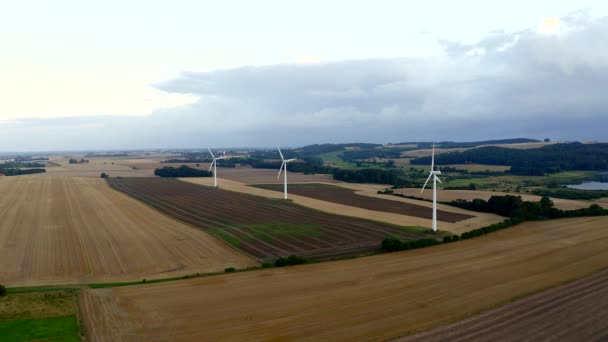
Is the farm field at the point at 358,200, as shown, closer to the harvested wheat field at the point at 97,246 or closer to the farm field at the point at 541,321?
the harvested wheat field at the point at 97,246

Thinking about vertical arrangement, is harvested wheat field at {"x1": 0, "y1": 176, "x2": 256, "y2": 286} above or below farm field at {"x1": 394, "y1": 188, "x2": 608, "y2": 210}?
below

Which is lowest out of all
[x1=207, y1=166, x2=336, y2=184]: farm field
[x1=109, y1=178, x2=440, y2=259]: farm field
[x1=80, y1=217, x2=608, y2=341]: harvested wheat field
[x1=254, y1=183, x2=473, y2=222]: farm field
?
[x1=80, y1=217, x2=608, y2=341]: harvested wheat field

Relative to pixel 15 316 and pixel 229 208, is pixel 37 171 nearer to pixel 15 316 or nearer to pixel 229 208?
pixel 229 208

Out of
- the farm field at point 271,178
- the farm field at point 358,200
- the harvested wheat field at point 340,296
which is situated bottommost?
the harvested wheat field at point 340,296

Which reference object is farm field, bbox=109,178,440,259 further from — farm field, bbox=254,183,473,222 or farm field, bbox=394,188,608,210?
farm field, bbox=394,188,608,210

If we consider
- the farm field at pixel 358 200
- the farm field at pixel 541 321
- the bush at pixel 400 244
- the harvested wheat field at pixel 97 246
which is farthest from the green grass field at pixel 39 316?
the farm field at pixel 358 200

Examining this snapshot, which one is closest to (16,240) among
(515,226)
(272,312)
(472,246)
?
(272,312)

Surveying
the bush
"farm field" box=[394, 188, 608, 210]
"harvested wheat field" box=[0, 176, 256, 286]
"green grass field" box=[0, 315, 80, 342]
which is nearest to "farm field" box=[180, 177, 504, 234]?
"farm field" box=[394, 188, 608, 210]
